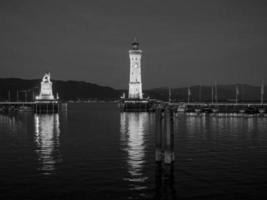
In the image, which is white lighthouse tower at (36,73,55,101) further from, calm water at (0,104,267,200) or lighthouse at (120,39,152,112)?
calm water at (0,104,267,200)

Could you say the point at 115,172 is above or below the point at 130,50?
below

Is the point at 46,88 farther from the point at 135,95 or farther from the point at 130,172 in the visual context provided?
the point at 130,172

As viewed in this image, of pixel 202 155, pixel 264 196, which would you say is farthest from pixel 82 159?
pixel 264 196

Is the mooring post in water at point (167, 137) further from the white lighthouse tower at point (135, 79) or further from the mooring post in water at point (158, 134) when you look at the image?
the white lighthouse tower at point (135, 79)

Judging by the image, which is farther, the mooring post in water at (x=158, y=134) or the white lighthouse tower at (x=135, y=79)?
the white lighthouse tower at (x=135, y=79)

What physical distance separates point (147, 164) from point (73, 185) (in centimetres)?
863

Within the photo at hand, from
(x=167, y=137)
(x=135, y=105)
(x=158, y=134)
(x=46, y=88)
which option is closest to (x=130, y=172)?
(x=158, y=134)

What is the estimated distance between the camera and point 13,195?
21.2 metres

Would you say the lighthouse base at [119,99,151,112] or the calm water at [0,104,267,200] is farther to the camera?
the lighthouse base at [119,99,151,112]

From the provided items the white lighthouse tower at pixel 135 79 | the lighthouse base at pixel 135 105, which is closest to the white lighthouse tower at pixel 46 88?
the lighthouse base at pixel 135 105

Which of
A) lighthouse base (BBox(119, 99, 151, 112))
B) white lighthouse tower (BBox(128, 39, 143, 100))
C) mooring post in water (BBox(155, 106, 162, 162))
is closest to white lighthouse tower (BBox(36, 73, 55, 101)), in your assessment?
lighthouse base (BBox(119, 99, 151, 112))

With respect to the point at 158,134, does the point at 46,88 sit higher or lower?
higher

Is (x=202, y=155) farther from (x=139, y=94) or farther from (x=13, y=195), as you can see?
(x=139, y=94)

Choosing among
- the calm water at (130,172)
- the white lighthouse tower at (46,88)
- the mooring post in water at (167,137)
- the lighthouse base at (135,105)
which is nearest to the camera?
the calm water at (130,172)
